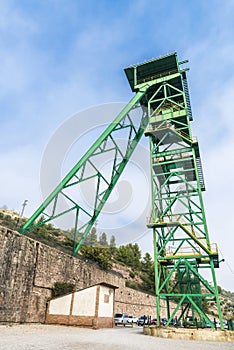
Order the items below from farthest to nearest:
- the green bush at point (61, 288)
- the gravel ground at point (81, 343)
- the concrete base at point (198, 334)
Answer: the green bush at point (61, 288), the concrete base at point (198, 334), the gravel ground at point (81, 343)

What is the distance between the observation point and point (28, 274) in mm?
15289

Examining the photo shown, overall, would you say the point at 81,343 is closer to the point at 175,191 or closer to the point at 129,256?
the point at 175,191

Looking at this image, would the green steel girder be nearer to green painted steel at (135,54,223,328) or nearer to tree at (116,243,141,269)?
green painted steel at (135,54,223,328)

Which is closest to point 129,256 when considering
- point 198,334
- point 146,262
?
point 146,262

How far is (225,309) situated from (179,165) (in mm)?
60799

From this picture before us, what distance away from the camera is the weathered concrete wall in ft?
44.4

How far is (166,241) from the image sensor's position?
1505cm

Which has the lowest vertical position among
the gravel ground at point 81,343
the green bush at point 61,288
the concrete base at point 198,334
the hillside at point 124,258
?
the gravel ground at point 81,343

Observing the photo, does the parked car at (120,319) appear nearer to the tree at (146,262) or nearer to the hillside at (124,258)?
the hillside at (124,258)

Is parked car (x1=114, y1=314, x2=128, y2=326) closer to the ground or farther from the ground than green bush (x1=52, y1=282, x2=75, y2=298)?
closer to the ground

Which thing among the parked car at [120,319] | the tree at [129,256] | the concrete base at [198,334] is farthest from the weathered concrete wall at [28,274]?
the tree at [129,256]

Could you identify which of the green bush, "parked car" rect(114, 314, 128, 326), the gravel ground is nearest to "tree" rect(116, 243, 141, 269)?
"parked car" rect(114, 314, 128, 326)

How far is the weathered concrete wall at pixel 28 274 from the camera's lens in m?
13.5

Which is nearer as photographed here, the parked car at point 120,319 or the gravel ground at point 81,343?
the gravel ground at point 81,343
